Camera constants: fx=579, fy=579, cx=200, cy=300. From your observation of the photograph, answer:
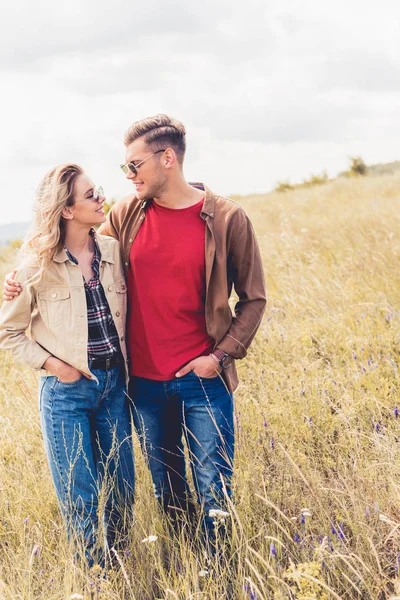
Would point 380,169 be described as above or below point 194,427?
above

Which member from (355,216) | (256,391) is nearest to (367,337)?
(256,391)

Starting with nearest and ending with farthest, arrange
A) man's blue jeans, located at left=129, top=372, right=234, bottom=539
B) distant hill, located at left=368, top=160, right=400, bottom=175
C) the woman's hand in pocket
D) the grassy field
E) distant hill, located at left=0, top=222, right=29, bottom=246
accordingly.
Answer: the grassy field → the woman's hand in pocket → man's blue jeans, located at left=129, top=372, right=234, bottom=539 → distant hill, located at left=0, top=222, right=29, bottom=246 → distant hill, located at left=368, top=160, right=400, bottom=175

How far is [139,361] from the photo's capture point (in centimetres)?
313

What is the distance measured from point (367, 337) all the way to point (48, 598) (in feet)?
10.3

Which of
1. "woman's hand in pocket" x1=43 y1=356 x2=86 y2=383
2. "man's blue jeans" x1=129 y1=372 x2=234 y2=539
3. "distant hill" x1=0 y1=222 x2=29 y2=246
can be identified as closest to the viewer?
"woman's hand in pocket" x1=43 y1=356 x2=86 y2=383

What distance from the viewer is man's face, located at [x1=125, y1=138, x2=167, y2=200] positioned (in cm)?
309

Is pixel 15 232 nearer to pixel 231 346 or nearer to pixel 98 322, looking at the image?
pixel 98 322

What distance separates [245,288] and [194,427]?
2.61ft

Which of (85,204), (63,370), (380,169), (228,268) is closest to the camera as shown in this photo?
(63,370)

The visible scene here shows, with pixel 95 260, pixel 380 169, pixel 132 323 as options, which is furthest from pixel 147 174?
pixel 380 169

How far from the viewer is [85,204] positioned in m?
2.91

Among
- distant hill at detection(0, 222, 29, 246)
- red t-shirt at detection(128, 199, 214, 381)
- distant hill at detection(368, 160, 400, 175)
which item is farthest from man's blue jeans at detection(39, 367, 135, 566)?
distant hill at detection(368, 160, 400, 175)

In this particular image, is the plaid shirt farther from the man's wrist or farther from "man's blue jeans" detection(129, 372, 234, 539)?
the man's wrist

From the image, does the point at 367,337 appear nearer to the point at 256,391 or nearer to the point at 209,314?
the point at 256,391
